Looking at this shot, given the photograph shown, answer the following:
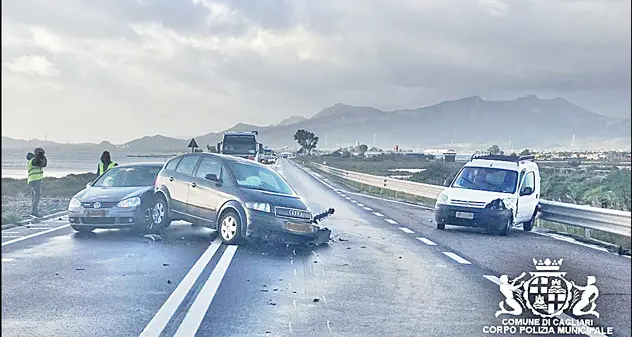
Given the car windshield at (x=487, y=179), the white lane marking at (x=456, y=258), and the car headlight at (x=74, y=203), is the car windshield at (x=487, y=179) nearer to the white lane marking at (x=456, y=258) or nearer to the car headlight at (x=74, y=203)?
the white lane marking at (x=456, y=258)

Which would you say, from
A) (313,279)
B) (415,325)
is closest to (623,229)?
(313,279)

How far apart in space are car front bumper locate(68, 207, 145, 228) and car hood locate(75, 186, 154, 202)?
0.52 feet

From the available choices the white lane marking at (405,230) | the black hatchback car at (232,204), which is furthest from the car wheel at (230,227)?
the white lane marking at (405,230)

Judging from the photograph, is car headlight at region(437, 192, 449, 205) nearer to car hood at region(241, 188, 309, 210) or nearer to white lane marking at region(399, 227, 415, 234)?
white lane marking at region(399, 227, 415, 234)

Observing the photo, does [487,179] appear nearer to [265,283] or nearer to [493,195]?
[493,195]

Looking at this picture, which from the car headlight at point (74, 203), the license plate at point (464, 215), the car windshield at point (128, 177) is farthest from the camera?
the license plate at point (464, 215)

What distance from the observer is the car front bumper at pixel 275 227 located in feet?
36.5

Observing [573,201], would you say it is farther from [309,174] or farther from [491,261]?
[309,174]

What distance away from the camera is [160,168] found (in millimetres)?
10148

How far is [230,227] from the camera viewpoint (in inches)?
451

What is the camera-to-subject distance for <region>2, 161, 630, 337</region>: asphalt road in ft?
20.0

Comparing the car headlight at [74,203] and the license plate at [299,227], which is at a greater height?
the car headlight at [74,203]

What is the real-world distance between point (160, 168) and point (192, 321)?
439cm

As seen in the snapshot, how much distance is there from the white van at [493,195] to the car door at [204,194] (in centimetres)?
577
